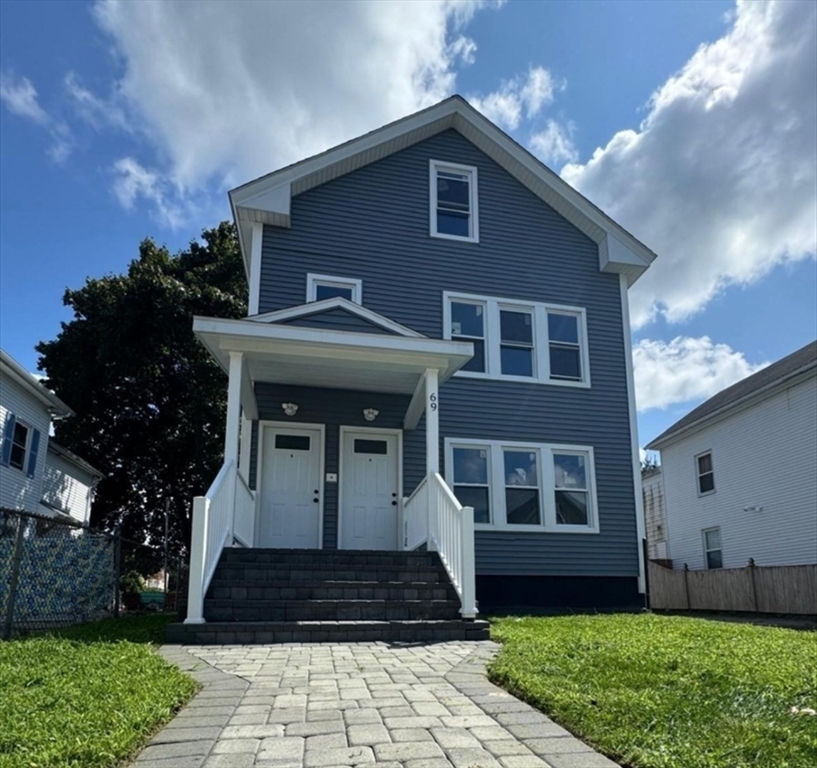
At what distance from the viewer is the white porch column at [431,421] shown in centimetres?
876

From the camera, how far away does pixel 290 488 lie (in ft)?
34.7

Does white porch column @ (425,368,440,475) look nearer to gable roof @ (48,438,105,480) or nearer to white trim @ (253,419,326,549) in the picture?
white trim @ (253,419,326,549)

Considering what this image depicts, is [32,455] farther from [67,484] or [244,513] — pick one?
[244,513]

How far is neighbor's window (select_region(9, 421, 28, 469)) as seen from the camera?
15.6 m

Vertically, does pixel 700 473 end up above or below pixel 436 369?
below

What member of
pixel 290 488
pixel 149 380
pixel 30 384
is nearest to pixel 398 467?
pixel 290 488

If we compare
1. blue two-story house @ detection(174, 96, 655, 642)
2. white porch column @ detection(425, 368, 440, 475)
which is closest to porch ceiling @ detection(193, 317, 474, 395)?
blue two-story house @ detection(174, 96, 655, 642)

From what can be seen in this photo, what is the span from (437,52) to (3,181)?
364 inches

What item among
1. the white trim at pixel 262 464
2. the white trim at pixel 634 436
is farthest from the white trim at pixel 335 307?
the white trim at pixel 634 436

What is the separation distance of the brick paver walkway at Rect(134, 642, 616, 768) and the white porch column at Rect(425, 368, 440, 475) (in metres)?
3.69

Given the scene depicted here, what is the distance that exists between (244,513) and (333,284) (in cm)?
432

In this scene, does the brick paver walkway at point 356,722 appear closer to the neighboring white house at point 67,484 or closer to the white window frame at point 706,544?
the white window frame at point 706,544

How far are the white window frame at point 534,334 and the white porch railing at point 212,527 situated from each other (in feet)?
15.8

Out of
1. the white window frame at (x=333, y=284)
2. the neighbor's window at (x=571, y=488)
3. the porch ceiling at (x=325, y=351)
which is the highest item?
the white window frame at (x=333, y=284)
